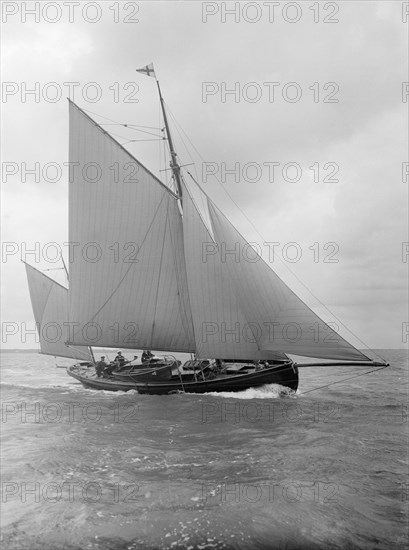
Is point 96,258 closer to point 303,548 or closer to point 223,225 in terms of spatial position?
point 223,225

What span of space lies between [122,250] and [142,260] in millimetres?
1528

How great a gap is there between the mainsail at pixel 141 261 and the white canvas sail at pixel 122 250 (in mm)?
65

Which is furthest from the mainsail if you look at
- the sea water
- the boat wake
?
the sea water

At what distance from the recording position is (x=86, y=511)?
933cm

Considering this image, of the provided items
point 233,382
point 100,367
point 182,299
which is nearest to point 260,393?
point 233,382

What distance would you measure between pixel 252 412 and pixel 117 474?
Result: 35.6 feet

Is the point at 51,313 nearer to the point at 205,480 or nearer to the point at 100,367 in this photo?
the point at 100,367

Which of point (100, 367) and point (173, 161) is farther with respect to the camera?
point (100, 367)

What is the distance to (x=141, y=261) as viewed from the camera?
2755cm

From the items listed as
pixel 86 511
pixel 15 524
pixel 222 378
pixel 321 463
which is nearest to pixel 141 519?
pixel 86 511

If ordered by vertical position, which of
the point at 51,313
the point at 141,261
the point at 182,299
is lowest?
the point at 51,313

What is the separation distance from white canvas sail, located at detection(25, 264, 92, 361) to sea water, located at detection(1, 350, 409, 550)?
52.9 feet

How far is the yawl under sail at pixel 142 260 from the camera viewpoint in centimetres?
2389

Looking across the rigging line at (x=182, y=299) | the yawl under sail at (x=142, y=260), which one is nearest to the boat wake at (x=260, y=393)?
the yawl under sail at (x=142, y=260)
